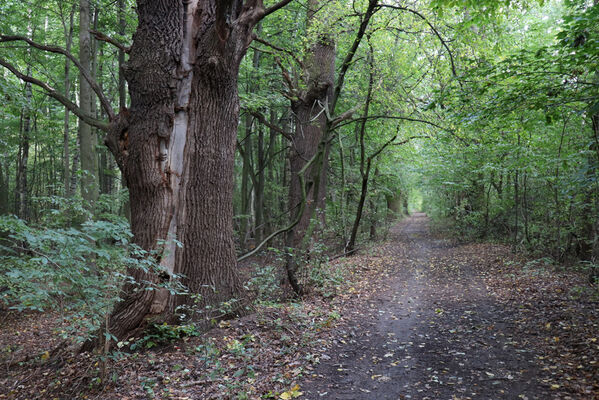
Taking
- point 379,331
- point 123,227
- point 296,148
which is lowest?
point 379,331

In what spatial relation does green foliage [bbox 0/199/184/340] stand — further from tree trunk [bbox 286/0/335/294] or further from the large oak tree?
tree trunk [bbox 286/0/335/294]

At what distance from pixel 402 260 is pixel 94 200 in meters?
9.65

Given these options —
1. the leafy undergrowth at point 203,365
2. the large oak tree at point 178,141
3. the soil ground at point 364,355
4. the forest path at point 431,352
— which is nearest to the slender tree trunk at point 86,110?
the soil ground at point 364,355

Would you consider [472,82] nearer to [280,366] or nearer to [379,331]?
[379,331]

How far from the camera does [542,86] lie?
5254mm

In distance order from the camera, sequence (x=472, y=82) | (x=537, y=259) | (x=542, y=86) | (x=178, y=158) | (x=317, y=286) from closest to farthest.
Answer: (x=178, y=158) < (x=542, y=86) < (x=472, y=82) < (x=317, y=286) < (x=537, y=259)

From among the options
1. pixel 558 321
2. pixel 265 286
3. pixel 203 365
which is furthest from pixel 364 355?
pixel 558 321

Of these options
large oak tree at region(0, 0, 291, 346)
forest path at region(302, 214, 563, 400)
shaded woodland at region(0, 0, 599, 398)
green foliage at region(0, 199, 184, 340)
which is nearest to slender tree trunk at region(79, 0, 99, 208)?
shaded woodland at region(0, 0, 599, 398)

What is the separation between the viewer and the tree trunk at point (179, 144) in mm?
4684

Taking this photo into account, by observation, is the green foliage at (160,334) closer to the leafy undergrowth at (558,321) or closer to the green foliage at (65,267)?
the green foliage at (65,267)

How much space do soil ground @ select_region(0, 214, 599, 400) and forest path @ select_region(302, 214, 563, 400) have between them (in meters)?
0.02

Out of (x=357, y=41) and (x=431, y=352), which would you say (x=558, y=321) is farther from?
(x=357, y=41)

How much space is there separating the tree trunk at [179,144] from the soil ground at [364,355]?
66 cm

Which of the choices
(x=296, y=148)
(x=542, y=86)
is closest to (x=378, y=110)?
(x=296, y=148)
